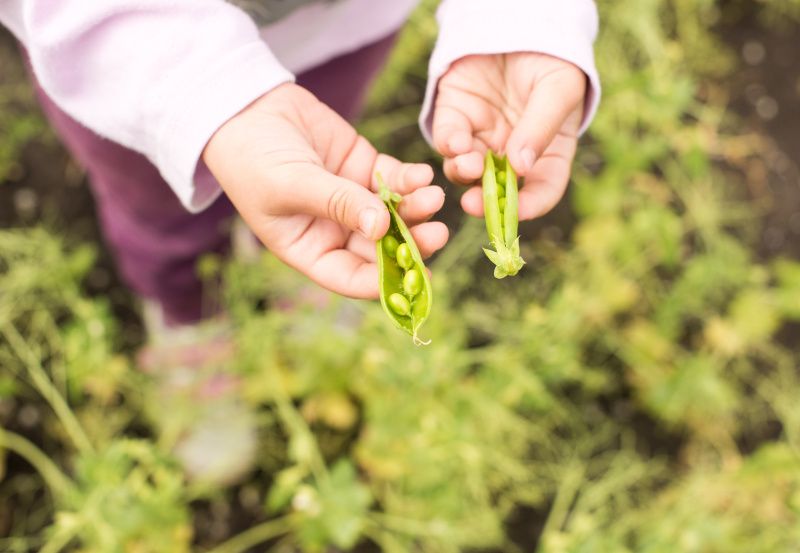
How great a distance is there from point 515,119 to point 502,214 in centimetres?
14

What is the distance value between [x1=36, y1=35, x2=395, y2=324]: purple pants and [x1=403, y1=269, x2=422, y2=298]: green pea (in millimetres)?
389

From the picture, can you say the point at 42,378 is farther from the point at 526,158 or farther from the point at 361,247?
the point at 526,158

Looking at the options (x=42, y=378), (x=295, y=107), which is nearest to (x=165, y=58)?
(x=295, y=107)

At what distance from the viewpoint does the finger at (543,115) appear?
2.07ft

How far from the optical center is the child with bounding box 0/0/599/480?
0.62m

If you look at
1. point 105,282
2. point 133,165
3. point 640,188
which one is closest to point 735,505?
point 640,188

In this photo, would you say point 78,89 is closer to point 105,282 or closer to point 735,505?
point 105,282

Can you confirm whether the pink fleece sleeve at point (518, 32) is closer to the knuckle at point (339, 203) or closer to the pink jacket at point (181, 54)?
the pink jacket at point (181, 54)

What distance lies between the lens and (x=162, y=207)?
3.08ft

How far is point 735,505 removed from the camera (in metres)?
1.29

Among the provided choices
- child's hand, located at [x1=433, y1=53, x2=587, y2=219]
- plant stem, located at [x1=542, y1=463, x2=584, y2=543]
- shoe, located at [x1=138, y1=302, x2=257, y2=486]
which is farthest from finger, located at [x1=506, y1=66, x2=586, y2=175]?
plant stem, located at [x1=542, y1=463, x2=584, y2=543]

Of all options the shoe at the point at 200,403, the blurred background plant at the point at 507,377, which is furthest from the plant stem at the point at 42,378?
the shoe at the point at 200,403

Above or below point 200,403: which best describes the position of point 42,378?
above

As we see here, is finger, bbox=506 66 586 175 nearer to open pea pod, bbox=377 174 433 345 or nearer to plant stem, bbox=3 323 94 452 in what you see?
open pea pod, bbox=377 174 433 345
